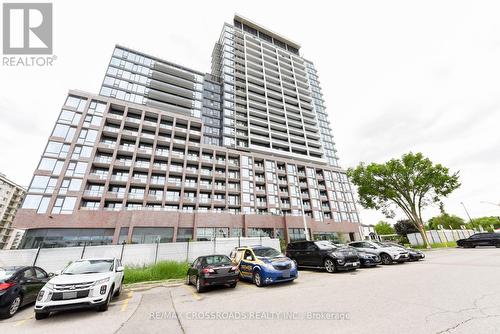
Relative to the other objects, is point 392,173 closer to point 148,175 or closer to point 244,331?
point 244,331

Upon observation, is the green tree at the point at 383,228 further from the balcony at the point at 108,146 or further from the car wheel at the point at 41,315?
the car wheel at the point at 41,315

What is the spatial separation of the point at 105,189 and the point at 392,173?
1582 inches

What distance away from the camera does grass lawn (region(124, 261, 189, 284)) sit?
11697 millimetres

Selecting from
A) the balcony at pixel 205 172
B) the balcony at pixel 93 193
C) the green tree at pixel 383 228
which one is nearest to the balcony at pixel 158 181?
the balcony at pixel 205 172

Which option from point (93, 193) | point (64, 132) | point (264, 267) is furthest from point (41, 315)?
point (64, 132)

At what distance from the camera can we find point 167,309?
6.39m

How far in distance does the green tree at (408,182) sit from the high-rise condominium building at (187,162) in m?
9.93

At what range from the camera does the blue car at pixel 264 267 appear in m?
8.75

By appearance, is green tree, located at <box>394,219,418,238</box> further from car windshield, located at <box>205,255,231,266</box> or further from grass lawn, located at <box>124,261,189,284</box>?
grass lawn, located at <box>124,261,189,284</box>

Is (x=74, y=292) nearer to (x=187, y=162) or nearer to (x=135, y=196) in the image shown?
(x=135, y=196)

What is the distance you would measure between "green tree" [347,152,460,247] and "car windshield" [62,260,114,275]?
29.0 m

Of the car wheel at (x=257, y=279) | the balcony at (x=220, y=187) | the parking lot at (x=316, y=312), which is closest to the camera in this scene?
the parking lot at (x=316, y=312)

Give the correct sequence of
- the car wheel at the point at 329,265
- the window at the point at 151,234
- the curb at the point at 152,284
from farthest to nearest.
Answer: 1. the window at the point at 151,234
2. the car wheel at the point at 329,265
3. the curb at the point at 152,284

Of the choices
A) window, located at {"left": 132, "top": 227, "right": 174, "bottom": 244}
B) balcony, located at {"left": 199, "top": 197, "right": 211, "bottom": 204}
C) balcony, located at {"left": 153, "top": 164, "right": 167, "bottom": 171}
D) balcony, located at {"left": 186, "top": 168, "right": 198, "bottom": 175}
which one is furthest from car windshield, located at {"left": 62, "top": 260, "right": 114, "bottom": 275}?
balcony, located at {"left": 186, "top": 168, "right": 198, "bottom": 175}
